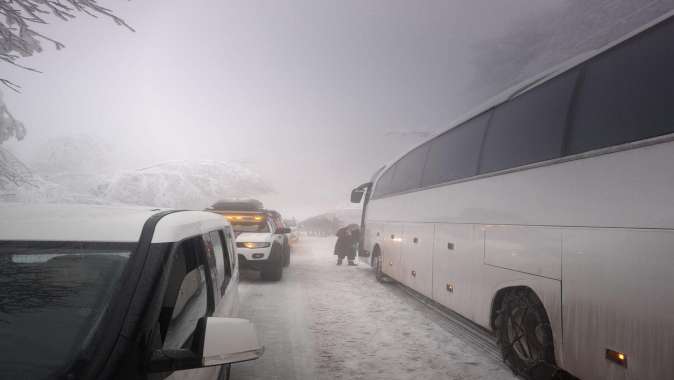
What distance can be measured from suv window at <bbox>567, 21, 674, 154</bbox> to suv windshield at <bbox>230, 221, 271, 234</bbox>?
26.6 feet

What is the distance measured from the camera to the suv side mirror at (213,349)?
4.58 feet

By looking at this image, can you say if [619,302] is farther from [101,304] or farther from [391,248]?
[391,248]

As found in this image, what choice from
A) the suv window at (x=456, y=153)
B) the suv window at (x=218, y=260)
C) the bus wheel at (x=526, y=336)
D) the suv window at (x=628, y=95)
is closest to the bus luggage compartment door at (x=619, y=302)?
the bus wheel at (x=526, y=336)

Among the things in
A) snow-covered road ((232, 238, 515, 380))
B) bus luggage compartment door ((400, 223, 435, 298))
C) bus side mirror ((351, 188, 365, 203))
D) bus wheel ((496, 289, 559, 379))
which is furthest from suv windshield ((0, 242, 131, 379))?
bus side mirror ((351, 188, 365, 203))

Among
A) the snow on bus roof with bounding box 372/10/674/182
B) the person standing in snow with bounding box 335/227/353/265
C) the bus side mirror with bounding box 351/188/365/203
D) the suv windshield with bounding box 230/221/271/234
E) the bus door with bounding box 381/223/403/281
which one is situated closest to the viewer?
the snow on bus roof with bounding box 372/10/674/182

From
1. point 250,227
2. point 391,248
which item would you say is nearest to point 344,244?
point 250,227

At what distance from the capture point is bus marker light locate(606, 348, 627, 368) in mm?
2639

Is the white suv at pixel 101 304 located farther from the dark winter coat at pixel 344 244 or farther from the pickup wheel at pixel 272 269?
the dark winter coat at pixel 344 244

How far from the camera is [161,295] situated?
1521mm

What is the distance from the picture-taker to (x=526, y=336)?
3881 millimetres

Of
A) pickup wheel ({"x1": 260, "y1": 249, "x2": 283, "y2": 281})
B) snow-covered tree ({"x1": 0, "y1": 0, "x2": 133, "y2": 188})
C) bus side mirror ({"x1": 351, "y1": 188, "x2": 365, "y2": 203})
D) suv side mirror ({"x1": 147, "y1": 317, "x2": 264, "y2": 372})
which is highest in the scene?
snow-covered tree ({"x1": 0, "y1": 0, "x2": 133, "y2": 188})

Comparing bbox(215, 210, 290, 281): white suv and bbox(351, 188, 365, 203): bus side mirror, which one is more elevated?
bbox(351, 188, 365, 203): bus side mirror

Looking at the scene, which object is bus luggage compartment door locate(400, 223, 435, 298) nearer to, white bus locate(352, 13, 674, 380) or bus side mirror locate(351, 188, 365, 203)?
white bus locate(352, 13, 674, 380)

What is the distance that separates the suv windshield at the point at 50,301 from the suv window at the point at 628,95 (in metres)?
3.51
